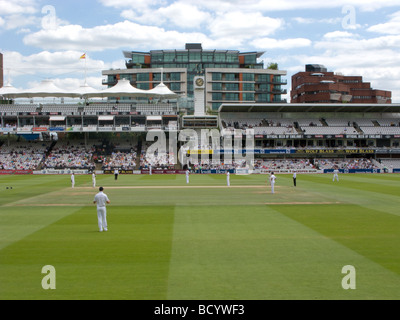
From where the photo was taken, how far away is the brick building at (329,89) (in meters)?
110

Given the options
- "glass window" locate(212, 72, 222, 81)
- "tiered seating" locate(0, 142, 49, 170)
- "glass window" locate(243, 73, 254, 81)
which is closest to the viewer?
"tiered seating" locate(0, 142, 49, 170)

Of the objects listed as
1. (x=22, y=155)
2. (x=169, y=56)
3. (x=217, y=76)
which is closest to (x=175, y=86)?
(x=169, y=56)

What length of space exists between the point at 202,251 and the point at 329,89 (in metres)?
107

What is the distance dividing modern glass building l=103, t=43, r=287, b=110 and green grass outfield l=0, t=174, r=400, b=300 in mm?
80600

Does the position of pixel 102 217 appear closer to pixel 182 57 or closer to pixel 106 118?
pixel 106 118

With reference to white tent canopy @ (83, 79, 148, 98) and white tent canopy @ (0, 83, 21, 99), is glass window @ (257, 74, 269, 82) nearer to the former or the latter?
white tent canopy @ (83, 79, 148, 98)

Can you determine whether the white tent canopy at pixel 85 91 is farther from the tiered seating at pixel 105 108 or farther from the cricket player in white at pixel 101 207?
the cricket player in white at pixel 101 207

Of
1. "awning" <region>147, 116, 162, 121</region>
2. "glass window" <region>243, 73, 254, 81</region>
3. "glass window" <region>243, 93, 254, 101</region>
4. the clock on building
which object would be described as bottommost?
"awning" <region>147, 116, 162, 121</region>

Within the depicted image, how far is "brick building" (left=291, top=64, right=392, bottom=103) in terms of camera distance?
4350 inches

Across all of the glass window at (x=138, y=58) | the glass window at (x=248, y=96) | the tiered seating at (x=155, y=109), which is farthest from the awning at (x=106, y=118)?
the glass window at (x=248, y=96)

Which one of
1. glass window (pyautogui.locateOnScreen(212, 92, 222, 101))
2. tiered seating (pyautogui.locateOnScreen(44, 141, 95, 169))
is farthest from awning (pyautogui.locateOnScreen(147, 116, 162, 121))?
glass window (pyautogui.locateOnScreen(212, 92, 222, 101))

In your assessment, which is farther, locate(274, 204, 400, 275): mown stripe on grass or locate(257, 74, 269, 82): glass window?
locate(257, 74, 269, 82): glass window
